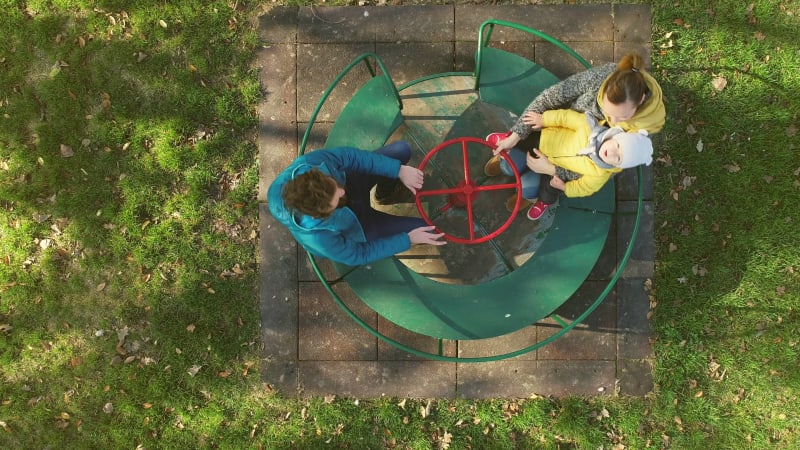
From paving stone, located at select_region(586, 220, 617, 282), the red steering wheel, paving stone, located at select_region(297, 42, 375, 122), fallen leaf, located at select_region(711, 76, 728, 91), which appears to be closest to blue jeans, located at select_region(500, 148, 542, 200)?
the red steering wheel

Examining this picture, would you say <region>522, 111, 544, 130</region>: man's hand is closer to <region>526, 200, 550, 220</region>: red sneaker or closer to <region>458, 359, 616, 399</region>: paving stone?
<region>526, 200, 550, 220</region>: red sneaker

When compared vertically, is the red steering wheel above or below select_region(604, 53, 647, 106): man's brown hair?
below

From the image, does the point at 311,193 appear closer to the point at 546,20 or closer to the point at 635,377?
the point at 546,20

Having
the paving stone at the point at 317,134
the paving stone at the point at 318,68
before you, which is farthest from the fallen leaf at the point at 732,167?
the paving stone at the point at 317,134

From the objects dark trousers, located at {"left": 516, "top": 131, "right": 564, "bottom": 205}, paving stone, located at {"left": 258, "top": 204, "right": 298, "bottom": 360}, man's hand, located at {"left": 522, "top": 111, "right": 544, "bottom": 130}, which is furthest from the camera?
paving stone, located at {"left": 258, "top": 204, "right": 298, "bottom": 360}

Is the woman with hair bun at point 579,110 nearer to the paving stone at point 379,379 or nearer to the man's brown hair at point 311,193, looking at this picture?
the man's brown hair at point 311,193

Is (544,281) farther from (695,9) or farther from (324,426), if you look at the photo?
(695,9)

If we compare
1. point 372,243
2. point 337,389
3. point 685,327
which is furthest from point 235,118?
point 685,327
